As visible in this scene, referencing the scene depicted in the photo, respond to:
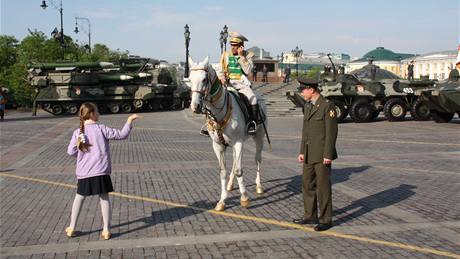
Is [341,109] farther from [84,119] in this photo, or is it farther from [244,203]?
[84,119]

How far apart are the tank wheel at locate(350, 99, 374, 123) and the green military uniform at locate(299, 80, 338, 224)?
1796cm

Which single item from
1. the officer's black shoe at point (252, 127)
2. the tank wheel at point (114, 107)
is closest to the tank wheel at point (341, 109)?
the officer's black shoe at point (252, 127)

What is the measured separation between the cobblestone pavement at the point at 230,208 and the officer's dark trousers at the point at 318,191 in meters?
0.26

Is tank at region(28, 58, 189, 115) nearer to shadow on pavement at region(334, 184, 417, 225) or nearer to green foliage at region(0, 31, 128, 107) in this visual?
green foliage at region(0, 31, 128, 107)

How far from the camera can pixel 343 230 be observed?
21.4 feet

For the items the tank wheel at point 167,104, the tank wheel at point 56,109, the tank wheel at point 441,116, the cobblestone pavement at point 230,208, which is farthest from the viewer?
the tank wheel at point 167,104

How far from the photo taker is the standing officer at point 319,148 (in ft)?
20.8

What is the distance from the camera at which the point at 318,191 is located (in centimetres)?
655

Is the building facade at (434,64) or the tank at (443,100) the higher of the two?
the building facade at (434,64)

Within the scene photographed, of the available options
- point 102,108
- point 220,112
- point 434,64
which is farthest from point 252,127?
point 434,64

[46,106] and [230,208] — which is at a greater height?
[46,106]

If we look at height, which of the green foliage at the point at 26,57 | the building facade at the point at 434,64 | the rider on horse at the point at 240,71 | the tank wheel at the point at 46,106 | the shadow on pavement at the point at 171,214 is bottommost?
the shadow on pavement at the point at 171,214

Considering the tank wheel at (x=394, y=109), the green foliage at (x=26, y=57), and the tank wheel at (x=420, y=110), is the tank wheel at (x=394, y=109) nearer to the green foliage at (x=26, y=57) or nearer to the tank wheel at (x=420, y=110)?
the tank wheel at (x=420, y=110)

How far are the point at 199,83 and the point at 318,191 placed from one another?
216 centimetres
